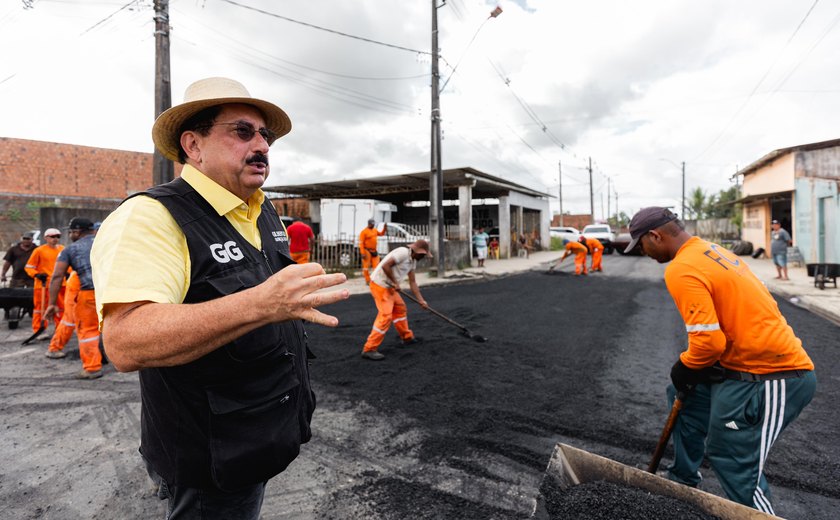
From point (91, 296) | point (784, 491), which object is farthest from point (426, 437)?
point (91, 296)

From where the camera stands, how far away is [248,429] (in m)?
1.28

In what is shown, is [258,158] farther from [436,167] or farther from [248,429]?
[436,167]

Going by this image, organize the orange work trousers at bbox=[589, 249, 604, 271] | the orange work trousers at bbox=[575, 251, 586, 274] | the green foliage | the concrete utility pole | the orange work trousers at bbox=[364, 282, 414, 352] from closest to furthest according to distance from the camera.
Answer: the orange work trousers at bbox=[364, 282, 414, 352] → the concrete utility pole → the orange work trousers at bbox=[575, 251, 586, 274] → the orange work trousers at bbox=[589, 249, 604, 271] → the green foliage

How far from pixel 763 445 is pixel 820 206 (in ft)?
61.8

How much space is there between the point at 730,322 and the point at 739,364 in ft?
0.79

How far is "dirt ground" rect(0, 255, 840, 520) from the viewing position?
8.76 ft

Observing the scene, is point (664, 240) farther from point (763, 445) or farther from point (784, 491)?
point (784, 491)

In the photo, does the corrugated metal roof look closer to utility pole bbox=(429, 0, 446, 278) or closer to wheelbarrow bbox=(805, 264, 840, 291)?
utility pole bbox=(429, 0, 446, 278)

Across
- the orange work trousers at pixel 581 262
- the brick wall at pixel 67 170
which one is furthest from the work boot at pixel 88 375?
the brick wall at pixel 67 170

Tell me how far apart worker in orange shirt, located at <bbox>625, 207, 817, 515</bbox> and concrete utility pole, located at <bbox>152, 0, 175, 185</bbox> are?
313 inches

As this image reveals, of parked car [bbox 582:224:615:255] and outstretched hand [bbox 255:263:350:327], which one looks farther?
parked car [bbox 582:224:615:255]

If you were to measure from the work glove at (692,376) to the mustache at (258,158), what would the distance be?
8.33 feet

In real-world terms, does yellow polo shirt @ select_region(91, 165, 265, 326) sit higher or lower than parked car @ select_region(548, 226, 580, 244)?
lower

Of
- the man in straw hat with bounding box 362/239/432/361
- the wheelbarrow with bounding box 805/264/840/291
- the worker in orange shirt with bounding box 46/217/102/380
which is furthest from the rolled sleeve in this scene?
the wheelbarrow with bounding box 805/264/840/291
